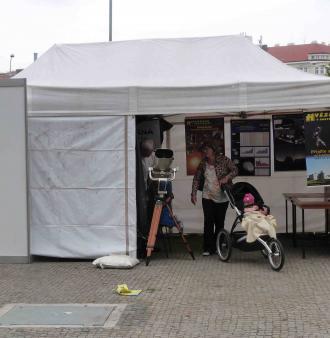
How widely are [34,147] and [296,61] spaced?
10731 centimetres

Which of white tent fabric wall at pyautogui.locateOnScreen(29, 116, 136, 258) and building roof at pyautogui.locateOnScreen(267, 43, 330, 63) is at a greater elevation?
building roof at pyautogui.locateOnScreen(267, 43, 330, 63)

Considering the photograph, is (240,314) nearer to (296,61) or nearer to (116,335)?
(116,335)

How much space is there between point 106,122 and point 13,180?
1598 millimetres

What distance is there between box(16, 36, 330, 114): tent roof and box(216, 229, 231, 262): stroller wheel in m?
1.82

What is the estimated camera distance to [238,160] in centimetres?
1080

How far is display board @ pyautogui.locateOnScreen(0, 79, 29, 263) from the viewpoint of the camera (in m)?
8.37

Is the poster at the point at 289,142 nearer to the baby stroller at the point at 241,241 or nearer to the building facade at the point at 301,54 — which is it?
the baby stroller at the point at 241,241

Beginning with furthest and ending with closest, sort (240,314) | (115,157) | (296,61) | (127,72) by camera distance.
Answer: (296,61) < (127,72) < (115,157) < (240,314)

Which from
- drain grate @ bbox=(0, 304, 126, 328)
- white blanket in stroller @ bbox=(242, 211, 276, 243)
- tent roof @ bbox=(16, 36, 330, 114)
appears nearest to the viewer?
drain grate @ bbox=(0, 304, 126, 328)

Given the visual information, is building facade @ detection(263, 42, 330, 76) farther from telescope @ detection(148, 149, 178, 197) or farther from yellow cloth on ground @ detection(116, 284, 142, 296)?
yellow cloth on ground @ detection(116, 284, 142, 296)

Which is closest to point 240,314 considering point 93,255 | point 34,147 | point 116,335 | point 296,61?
point 116,335

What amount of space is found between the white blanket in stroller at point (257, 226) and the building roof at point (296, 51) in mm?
107493

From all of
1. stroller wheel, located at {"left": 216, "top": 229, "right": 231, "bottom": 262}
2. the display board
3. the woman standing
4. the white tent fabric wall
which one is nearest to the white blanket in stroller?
stroller wheel, located at {"left": 216, "top": 229, "right": 231, "bottom": 262}

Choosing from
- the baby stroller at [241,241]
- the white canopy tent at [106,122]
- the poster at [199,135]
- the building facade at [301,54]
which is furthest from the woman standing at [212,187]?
the building facade at [301,54]
